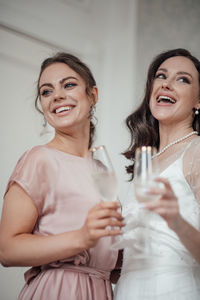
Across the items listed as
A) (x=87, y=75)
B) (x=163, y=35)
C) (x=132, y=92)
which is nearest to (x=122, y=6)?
(x=163, y=35)

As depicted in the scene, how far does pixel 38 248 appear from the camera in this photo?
1.44m

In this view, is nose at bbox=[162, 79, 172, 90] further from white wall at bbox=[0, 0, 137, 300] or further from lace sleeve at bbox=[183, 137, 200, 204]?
white wall at bbox=[0, 0, 137, 300]

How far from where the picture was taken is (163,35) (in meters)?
3.50

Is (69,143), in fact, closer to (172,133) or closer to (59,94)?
(59,94)

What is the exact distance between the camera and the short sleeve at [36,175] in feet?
5.09

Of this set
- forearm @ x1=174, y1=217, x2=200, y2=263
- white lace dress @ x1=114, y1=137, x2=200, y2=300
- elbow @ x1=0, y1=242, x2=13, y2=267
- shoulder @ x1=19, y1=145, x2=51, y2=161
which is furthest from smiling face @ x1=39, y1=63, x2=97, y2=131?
forearm @ x1=174, y1=217, x2=200, y2=263

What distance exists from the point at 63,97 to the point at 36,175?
39 cm

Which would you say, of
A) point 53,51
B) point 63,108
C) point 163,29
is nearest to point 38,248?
point 63,108

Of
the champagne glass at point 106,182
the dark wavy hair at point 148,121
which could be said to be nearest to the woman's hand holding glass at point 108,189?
the champagne glass at point 106,182

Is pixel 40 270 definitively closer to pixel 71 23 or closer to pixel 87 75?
pixel 87 75

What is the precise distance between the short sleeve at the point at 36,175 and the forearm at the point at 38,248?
16 cm

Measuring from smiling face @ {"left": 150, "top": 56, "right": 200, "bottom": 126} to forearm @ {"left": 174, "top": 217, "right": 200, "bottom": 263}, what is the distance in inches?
26.4

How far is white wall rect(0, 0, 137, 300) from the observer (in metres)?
2.72

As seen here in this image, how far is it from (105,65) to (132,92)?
12.6 inches
